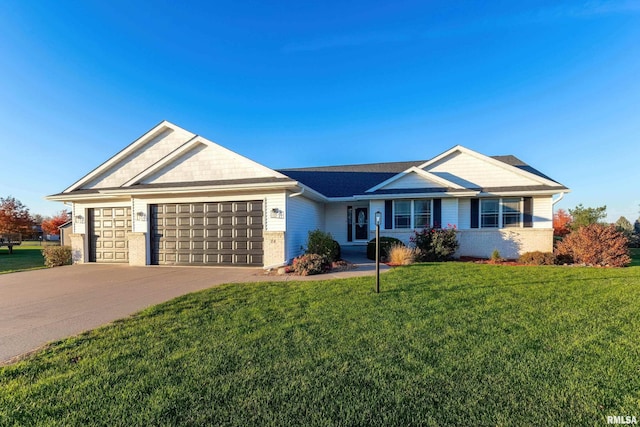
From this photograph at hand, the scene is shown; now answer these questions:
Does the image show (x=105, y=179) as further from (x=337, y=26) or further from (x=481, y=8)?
(x=481, y=8)

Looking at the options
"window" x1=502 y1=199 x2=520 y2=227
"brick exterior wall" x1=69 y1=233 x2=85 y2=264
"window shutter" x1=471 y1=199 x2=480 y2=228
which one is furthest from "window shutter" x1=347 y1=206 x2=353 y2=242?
"brick exterior wall" x1=69 y1=233 x2=85 y2=264

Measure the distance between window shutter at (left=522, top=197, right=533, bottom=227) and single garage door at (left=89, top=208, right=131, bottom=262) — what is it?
761 inches

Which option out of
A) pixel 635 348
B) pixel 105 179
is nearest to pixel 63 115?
pixel 105 179

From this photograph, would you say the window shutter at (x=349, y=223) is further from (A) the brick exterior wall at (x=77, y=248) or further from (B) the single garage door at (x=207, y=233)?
(A) the brick exterior wall at (x=77, y=248)

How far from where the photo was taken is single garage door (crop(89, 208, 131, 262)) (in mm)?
13203

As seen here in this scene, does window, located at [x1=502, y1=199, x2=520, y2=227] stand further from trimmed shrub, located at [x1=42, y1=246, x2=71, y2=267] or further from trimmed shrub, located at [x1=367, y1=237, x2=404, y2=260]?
trimmed shrub, located at [x1=42, y1=246, x2=71, y2=267]

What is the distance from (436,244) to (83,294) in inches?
495

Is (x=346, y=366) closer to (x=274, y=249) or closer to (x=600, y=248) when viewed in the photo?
(x=274, y=249)

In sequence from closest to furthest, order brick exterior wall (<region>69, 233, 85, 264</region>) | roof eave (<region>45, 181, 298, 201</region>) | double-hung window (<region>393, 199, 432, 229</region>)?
roof eave (<region>45, 181, 298, 201</region>)
brick exterior wall (<region>69, 233, 85, 264</region>)
double-hung window (<region>393, 199, 432, 229</region>)

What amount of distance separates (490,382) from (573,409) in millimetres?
620

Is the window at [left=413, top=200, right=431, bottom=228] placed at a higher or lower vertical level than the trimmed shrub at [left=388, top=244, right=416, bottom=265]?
higher

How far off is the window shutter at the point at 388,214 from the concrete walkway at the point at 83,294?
460 cm

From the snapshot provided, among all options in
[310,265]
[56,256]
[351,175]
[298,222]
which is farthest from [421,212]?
[56,256]

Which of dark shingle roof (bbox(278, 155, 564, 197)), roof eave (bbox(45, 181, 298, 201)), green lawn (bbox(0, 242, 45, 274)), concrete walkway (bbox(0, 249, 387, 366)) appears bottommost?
green lawn (bbox(0, 242, 45, 274))
